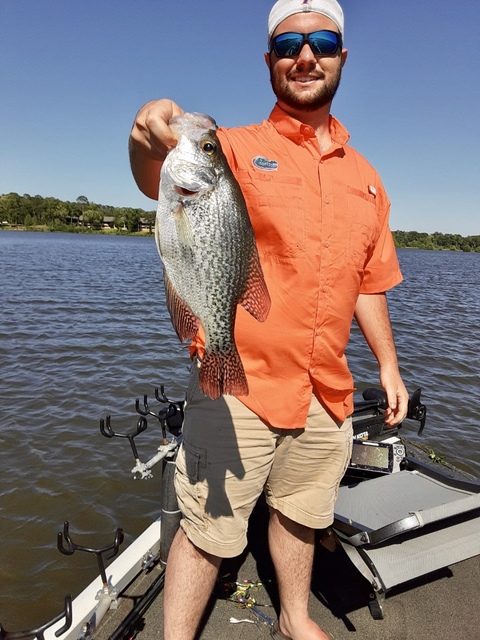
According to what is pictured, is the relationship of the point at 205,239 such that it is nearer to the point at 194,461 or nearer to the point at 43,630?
the point at 194,461

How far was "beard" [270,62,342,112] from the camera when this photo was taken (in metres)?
2.45

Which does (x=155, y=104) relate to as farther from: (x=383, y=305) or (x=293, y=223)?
(x=383, y=305)

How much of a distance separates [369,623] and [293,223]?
2604 mm

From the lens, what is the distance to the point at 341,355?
2.58m

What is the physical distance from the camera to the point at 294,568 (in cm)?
277

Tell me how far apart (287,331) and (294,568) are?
147 centimetres

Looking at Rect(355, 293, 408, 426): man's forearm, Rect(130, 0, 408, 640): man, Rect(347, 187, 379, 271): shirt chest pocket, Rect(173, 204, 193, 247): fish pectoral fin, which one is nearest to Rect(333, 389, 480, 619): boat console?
Rect(130, 0, 408, 640): man

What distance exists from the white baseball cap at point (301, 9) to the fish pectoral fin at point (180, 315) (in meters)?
1.54

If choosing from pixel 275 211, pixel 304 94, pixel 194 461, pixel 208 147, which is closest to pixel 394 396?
pixel 194 461

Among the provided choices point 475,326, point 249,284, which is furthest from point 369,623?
point 475,326

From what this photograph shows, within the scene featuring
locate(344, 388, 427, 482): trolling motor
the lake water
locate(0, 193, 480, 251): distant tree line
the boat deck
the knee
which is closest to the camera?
the knee

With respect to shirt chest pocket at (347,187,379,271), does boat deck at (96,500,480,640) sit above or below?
below

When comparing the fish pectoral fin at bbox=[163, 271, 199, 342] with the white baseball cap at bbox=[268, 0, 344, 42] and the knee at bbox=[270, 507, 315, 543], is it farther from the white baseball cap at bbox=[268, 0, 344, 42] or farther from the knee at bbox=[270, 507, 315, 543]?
the white baseball cap at bbox=[268, 0, 344, 42]

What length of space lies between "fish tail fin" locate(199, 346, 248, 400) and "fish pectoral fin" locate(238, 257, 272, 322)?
189 millimetres
